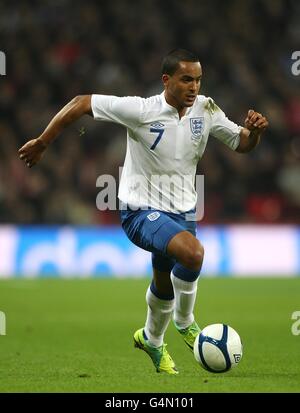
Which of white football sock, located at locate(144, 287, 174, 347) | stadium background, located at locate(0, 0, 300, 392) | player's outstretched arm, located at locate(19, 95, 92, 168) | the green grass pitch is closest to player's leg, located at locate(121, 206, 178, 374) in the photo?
white football sock, located at locate(144, 287, 174, 347)

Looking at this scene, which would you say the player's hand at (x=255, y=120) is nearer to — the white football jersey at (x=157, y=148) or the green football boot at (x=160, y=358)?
the white football jersey at (x=157, y=148)

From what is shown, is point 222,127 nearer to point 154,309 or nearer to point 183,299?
point 183,299

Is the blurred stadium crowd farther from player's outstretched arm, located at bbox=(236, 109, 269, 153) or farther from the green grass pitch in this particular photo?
player's outstretched arm, located at bbox=(236, 109, 269, 153)

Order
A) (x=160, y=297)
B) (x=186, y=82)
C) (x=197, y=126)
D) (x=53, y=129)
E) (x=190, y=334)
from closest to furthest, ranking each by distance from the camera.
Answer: (x=53, y=129)
(x=186, y=82)
(x=197, y=126)
(x=160, y=297)
(x=190, y=334)

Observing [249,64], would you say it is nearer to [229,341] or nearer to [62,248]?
[62,248]

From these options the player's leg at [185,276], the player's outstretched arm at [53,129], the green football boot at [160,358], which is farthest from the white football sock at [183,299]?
the player's outstretched arm at [53,129]

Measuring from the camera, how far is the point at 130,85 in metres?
17.8

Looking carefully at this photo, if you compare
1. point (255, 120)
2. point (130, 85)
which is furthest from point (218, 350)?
point (130, 85)

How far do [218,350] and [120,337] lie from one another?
2.79 metres

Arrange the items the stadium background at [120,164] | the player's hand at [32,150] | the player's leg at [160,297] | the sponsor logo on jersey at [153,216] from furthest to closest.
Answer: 1. the stadium background at [120,164]
2. the player's leg at [160,297]
3. the sponsor logo on jersey at [153,216]
4. the player's hand at [32,150]

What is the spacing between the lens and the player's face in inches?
257

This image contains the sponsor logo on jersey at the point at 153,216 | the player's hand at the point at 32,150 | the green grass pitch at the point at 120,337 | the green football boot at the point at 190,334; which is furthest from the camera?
the green football boot at the point at 190,334

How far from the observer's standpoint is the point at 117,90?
57.8 ft

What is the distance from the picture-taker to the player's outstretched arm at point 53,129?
6324 millimetres
